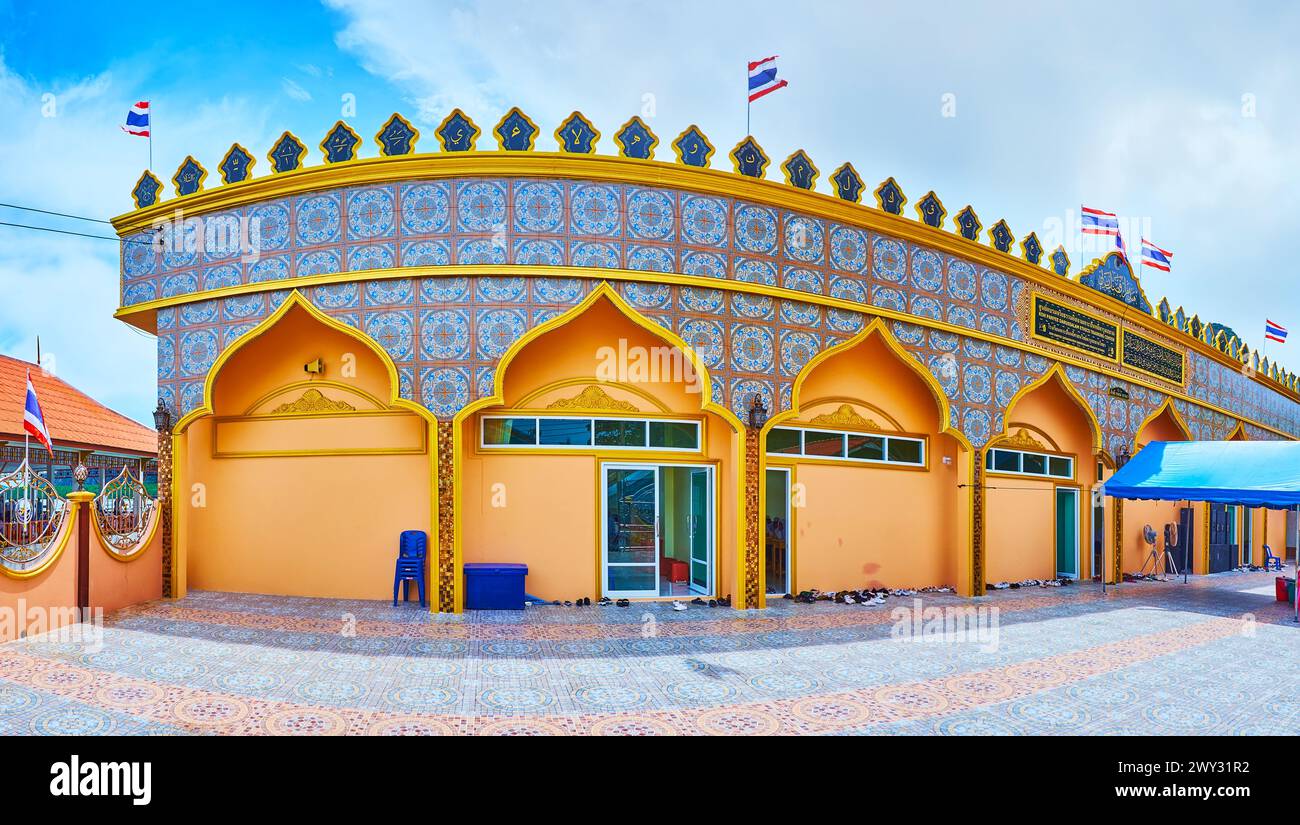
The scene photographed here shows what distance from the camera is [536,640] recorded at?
7.21 m

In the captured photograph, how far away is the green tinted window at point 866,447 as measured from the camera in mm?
10566

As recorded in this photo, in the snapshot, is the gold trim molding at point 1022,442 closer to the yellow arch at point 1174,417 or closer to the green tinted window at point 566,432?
the yellow arch at point 1174,417

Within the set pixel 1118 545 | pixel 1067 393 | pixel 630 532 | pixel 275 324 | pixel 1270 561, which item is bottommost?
pixel 1270 561

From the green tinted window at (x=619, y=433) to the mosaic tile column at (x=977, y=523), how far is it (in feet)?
18.3

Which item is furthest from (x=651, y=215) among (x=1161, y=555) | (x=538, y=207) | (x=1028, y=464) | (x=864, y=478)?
(x=1161, y=555)

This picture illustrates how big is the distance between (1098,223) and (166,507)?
55.2 feet

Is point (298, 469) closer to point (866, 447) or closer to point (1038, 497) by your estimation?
point (866, 447)

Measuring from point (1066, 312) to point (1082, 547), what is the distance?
452 centimetres

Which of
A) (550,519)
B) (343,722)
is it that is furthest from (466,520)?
(343,722)

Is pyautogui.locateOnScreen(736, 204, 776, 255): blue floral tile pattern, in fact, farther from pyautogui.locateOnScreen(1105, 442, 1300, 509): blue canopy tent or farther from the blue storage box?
pyautogui.locateOnScreen(1105, 442, 1300, 509): blue canopy tent

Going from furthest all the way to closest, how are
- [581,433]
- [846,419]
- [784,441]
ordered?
[846,419] < [784,441] < [581,433]

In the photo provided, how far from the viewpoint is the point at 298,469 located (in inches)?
380

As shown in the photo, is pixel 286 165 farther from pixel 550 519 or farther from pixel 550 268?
pixel 550 519

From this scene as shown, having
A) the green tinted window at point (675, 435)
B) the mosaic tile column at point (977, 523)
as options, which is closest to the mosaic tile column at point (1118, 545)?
the mosaic tile column at point (977, 523)
